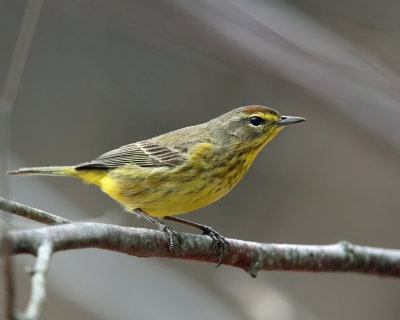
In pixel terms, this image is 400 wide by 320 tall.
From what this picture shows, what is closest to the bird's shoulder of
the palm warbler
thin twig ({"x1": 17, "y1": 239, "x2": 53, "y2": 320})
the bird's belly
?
the palm warbler

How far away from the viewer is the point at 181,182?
15.2ft

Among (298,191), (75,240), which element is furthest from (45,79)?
(75,240)

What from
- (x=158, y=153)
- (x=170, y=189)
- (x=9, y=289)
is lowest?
(x=9, y=289)

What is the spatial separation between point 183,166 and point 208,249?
887 millimetres

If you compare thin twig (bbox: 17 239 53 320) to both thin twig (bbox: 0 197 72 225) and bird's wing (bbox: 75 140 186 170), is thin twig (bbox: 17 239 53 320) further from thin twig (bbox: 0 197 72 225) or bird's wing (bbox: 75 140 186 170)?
bird's wing (bbox: 75 140 186 170)

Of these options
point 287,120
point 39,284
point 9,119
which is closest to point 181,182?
point 287,120

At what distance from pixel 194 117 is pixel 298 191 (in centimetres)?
180

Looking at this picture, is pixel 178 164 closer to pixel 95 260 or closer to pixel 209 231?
pixel 209 231

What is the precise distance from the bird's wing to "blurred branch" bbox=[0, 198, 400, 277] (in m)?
0.88

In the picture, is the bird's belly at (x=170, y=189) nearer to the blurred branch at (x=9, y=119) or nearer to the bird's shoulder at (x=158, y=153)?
the bird's shoulder at (x=158, y=153)

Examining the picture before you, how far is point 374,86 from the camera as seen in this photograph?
14.0 ft

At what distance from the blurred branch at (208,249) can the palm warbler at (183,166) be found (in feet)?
0.87

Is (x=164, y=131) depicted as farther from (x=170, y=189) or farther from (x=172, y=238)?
(x=172, y=238)

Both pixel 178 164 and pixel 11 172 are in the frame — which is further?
pixel 178 164
